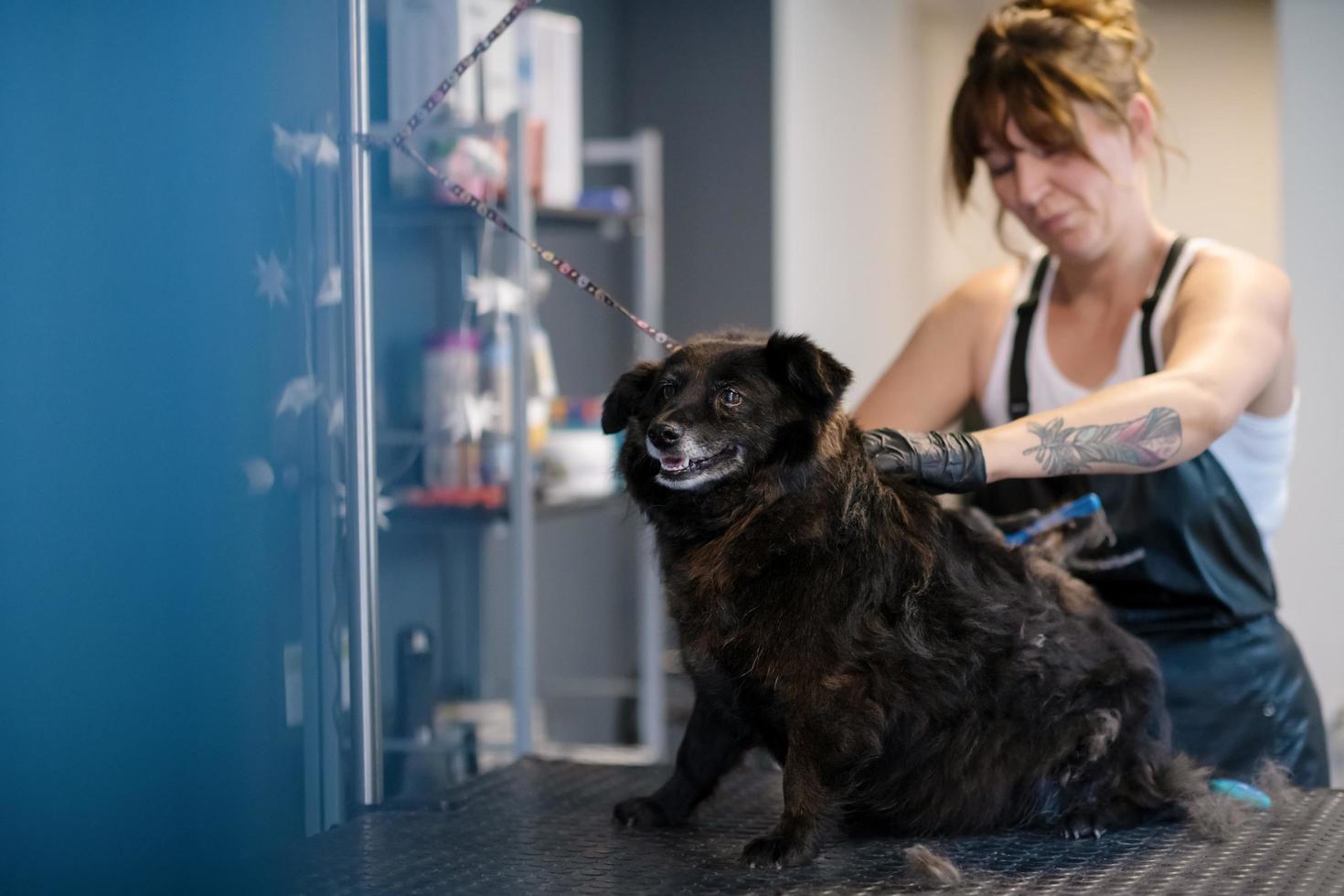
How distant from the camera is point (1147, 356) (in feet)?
6.16

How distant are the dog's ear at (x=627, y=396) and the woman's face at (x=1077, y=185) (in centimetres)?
68

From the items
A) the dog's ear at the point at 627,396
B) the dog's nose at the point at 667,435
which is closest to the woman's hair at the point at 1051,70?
the dog's ear at the point at 627,396

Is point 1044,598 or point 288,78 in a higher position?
point 288,78

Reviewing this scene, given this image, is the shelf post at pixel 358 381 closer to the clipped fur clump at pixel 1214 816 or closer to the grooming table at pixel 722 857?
the grooming table at pixel 722 857

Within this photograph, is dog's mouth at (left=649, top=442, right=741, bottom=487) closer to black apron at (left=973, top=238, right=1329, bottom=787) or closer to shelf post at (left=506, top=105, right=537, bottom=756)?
black apron at (left=973, top=238, right=1329, bottom=787)

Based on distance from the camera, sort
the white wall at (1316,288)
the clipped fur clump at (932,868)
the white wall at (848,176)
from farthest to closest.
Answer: the white wall at (848,176), the white wall at (1316,288), the clipped fur clump at (932,868)

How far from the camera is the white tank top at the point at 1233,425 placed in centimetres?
188

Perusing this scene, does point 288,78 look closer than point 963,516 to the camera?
Yes

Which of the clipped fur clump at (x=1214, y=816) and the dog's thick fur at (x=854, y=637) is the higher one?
the dog's thick fur at (x=854, y=637)

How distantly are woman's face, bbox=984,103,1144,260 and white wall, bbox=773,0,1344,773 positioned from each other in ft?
1.10

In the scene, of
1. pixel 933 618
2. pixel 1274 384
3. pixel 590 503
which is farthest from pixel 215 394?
pixel 590 503

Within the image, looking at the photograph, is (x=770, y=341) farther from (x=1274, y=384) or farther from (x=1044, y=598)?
(x=1274, y=384)

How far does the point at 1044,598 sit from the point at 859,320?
12.8 ft

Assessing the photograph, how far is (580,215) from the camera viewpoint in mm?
3420
